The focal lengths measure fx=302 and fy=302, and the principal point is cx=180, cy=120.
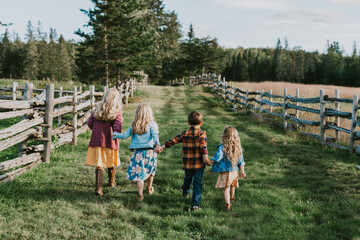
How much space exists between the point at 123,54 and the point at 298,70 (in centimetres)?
7639

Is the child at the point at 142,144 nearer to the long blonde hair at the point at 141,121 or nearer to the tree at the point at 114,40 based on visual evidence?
the long blonde hair at the point at 141,121

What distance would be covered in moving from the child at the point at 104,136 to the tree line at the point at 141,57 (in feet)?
46.3

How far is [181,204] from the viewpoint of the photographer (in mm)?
4863

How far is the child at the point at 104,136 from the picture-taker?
5125mm

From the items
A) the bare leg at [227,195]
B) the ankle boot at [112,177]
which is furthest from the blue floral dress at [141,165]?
the bare leg at [227,195]

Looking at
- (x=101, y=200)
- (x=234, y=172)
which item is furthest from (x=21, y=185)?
(x=234, y=172)

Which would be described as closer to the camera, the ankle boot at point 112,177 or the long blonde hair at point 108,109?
the long blonde hair at point 108,109

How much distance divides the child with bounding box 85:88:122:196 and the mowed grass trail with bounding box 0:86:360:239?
20.5 inches

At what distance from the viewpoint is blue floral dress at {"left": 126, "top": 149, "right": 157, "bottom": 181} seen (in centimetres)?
492

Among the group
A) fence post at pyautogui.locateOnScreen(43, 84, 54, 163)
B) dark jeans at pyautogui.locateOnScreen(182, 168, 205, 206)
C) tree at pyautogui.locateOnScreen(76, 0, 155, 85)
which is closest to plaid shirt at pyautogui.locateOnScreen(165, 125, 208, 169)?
dark jeans at pyautogui.locateOnScreen(182, 168, 205, 206)

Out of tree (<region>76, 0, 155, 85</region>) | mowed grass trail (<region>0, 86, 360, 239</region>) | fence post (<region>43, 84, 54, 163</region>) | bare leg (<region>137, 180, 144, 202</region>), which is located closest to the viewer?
mowed grass trail (<region>0, 86, 360, 239</region>)

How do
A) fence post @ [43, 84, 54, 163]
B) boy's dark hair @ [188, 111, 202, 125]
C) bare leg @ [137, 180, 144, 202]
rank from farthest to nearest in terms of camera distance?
1. fence post @ [43, 84, 54, 163]
2. bare leg @ [137, 180, 144, 202]
3. boy's dark hair @ [188, 111, 202, 125]

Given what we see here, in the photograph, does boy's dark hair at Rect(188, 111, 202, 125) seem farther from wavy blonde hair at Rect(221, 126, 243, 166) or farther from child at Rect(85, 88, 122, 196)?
child at Rect(85, 88, 122, 196)

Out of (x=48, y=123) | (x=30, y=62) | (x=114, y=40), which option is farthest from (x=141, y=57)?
(x=30, y=62)
